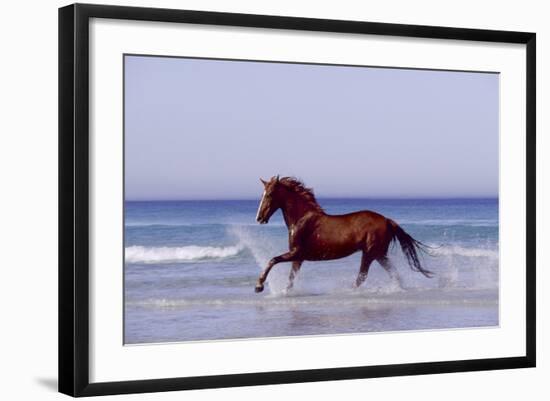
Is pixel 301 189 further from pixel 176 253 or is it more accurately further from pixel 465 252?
pixel 465 252

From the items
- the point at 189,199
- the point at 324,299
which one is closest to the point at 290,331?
the point at 324,299

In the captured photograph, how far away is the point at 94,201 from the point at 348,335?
5.35 ft

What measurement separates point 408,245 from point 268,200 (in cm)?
89

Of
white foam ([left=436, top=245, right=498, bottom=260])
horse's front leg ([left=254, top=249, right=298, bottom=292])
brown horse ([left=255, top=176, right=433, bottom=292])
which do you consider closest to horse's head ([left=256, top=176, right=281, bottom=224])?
brown horse ([left=255, top=176, right=433, bottom=292])

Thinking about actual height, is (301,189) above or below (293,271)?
above

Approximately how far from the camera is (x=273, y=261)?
23.6 ft

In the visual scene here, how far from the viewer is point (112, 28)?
676 cm

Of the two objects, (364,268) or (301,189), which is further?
(364,268)

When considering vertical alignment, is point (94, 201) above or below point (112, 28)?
below

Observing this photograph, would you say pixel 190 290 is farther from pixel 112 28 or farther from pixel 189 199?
pixel 112 28

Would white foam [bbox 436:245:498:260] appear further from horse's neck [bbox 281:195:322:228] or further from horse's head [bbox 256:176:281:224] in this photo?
horse's head [bbox 256:176:281:224]

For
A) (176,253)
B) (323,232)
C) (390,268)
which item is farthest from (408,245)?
(176,253)

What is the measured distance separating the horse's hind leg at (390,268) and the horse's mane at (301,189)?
46 cm

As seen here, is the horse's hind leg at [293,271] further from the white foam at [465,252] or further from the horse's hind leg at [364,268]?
the white foam at [465,252]
